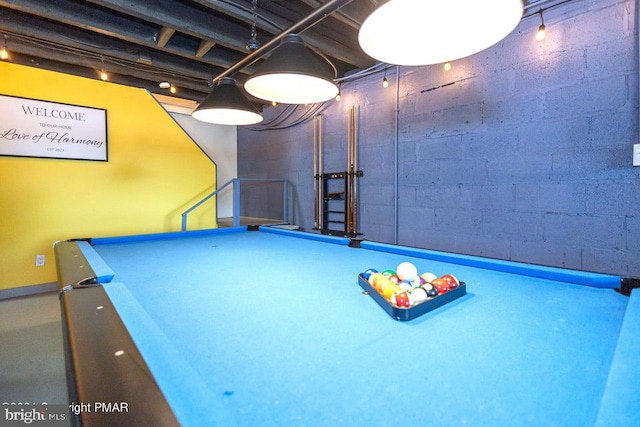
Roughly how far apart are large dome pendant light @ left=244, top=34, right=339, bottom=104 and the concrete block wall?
1.46m

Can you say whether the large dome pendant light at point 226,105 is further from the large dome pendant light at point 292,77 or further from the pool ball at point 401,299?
the pool ball at point 401,299

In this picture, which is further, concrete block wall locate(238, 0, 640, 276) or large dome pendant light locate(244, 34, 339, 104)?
concrete block wall locate(238, 0, 640, 276)

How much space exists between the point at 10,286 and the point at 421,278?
4002 millimetres

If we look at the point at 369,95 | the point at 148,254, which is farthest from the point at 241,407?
the point at 369,95

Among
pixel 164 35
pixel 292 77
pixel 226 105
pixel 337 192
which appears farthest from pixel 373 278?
pixel 164 35

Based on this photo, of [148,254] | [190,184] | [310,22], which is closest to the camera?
[310,22]

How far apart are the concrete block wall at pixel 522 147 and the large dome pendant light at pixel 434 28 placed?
4.56 ft

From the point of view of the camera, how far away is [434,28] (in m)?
1.22

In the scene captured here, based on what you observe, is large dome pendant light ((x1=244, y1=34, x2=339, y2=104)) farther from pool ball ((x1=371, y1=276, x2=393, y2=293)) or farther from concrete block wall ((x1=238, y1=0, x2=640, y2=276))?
concrete block wall ((x1=238, y1=0, x2=640, y2=276))

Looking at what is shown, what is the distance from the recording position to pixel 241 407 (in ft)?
1.76

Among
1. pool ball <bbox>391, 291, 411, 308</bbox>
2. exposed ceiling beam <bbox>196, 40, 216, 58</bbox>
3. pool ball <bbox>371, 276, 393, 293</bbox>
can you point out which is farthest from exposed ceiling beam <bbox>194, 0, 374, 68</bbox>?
pool ball <bbox>391, 291, 411, 308</bbox>

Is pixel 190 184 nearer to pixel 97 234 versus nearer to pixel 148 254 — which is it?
pixel 97 234

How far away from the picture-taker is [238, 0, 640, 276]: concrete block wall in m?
1.99

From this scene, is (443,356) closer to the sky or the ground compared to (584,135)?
closer to the ground
